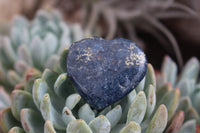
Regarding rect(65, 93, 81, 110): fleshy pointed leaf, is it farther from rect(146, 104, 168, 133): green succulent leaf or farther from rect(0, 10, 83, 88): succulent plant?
rect(0, 10, 83, 88): succulent plant

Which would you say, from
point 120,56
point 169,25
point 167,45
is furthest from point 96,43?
point 169,25

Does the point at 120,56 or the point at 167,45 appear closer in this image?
the point at 120,56

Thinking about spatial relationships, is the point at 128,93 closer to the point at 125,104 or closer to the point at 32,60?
the point at 125,104

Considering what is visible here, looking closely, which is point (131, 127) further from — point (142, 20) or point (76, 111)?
point (142, 20)

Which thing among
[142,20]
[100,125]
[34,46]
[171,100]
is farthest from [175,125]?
[142,20]

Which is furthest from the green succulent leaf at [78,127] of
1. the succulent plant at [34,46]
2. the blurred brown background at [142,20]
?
the blurred brown background at [142,20]

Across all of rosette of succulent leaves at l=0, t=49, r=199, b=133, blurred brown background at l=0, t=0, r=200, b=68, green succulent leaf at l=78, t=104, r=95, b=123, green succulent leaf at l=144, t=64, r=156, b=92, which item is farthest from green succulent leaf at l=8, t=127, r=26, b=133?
blurred brown background at l=0, t=0, r=200, b=68
